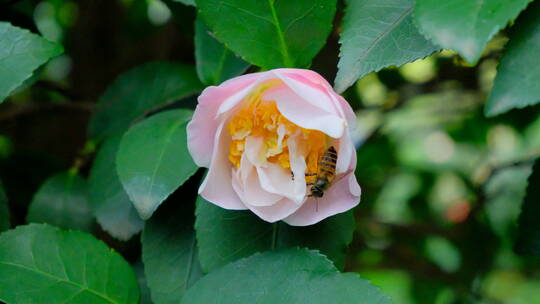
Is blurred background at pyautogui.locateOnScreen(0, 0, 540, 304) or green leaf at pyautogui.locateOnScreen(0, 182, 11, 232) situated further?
blurred background at pyautogui.locateOnScreen(0, 0, 540, 304)

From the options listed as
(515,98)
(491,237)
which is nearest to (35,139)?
(491,237)

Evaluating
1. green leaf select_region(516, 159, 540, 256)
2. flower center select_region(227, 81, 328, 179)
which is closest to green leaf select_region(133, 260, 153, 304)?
flower center select_region(227, 81, 328, 179)

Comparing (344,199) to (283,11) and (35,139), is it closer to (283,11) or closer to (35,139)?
(283,11)

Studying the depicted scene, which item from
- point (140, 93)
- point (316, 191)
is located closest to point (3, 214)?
point (140, 93)

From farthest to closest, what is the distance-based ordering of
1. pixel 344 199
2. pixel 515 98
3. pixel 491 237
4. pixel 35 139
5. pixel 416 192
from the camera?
pixel 416 192, pixel 35 139, pixel 491 237, pixel 344 199, pixel 515 98

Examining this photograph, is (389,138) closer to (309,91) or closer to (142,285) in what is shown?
(142,285)

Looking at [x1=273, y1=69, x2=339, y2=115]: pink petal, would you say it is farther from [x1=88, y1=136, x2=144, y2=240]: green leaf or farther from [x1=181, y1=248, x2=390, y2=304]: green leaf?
[x1=88, y1=136, x2=144, y2=240]: green leaf
